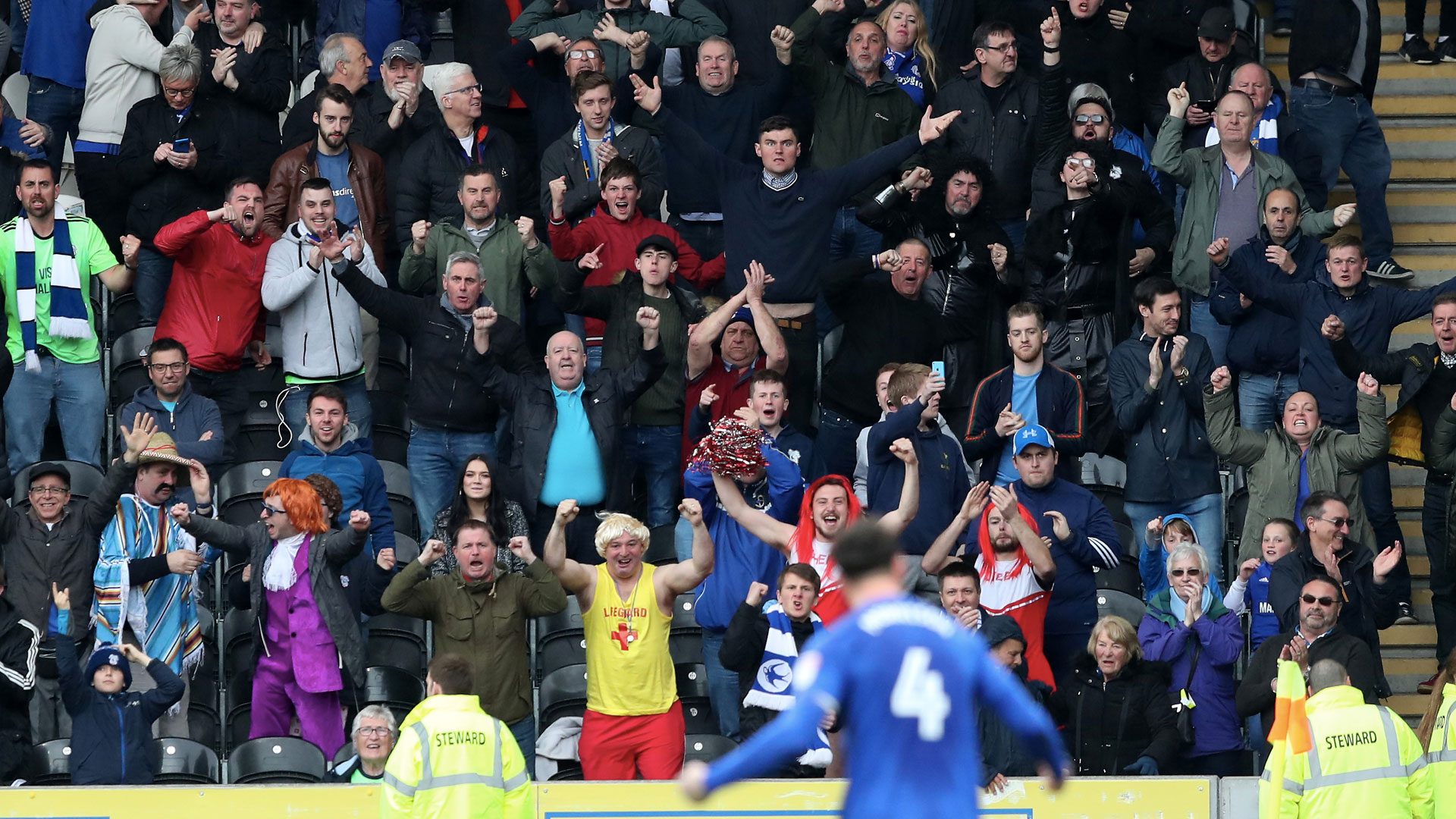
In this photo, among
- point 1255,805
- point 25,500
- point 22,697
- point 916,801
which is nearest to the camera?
point 916,801

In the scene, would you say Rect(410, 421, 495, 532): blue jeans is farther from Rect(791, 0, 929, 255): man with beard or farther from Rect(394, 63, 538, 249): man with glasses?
Rect(791, 0, 929, 255): man with beard

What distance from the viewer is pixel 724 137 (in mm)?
13141

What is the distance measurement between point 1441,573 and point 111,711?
680 cm

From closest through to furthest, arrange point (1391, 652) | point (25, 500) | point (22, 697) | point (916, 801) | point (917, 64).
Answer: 1. point (916, 801)
2. point (22, 697)
3. point (25, 500)
4. point (1391, 652)
5. point (917, 64)

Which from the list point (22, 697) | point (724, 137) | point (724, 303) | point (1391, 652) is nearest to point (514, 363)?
point (724, 303)

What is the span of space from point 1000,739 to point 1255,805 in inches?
45.6

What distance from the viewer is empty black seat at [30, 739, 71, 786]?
10.3 meters

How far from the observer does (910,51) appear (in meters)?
13.6

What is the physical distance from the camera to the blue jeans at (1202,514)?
38.8ft

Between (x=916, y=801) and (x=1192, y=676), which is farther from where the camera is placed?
(x=1192, y=676)

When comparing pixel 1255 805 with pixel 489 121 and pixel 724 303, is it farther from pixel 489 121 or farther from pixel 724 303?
pixel 489 121

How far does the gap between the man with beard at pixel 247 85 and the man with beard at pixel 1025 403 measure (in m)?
4.52

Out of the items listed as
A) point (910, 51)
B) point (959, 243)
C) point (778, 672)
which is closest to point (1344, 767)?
point (778, 672)

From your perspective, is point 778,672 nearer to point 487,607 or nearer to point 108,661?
point 487,607
